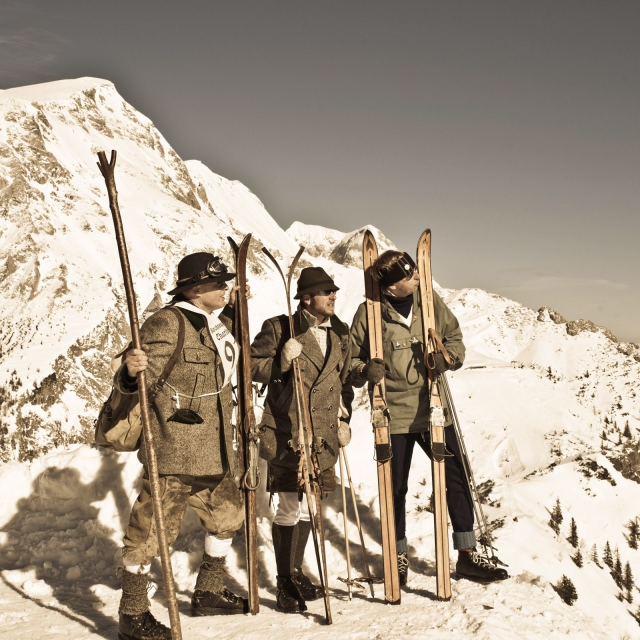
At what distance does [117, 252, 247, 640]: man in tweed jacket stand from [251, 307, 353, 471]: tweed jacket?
1.28 feet

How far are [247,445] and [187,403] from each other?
620 mm

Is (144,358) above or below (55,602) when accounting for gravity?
above

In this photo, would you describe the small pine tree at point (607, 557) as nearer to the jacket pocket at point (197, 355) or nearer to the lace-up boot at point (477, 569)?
the lace-up boot at point (477, 569)

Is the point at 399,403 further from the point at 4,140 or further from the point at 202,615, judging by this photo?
the point at 4,140

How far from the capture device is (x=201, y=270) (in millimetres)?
4137

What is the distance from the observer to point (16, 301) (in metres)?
15.6

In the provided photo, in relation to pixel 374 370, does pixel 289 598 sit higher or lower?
lower

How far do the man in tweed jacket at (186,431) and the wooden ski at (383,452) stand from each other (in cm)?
117

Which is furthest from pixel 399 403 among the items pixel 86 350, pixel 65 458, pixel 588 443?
pixel 86 350

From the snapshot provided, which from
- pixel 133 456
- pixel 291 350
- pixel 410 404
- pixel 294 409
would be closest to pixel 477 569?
pixel 410 404

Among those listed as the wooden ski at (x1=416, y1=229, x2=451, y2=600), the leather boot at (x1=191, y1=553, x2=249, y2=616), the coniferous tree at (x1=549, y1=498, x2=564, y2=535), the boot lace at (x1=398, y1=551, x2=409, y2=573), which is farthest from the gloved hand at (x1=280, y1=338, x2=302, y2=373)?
the coniferous tree at (x1=549, y1=498, x2=564, y2=535)

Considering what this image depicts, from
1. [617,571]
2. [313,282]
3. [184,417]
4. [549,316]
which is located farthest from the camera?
[549,316]

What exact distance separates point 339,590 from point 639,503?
4814 millimetres

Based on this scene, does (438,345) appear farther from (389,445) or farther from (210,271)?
(210,271)
